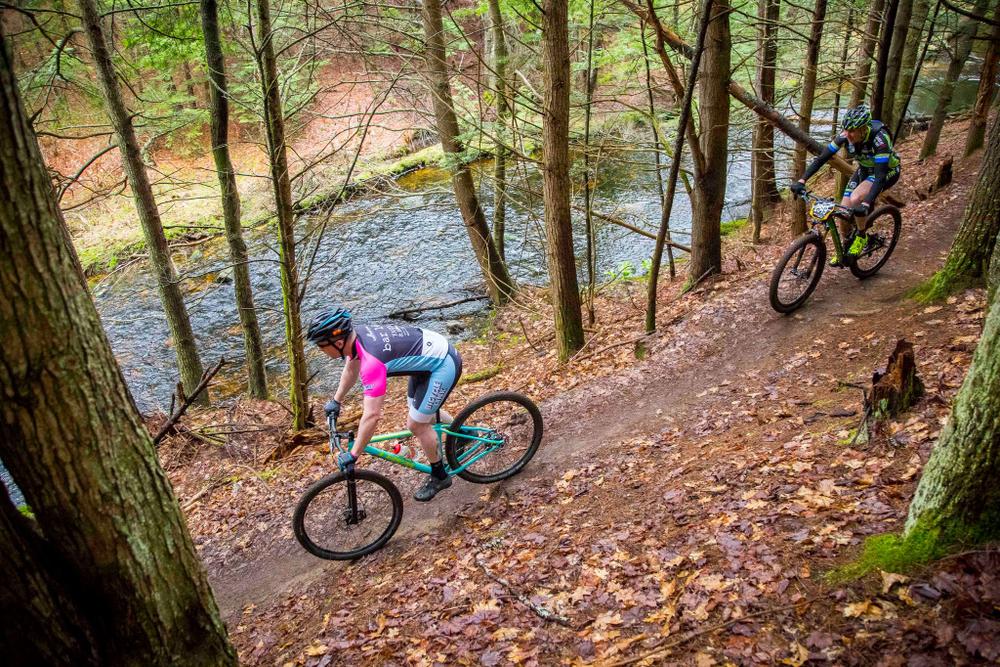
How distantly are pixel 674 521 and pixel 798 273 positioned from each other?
5.01 m

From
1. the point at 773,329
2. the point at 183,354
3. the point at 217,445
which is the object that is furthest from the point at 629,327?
the point at 183,354

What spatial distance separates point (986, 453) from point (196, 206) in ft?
87.9

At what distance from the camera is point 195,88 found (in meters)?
30.0

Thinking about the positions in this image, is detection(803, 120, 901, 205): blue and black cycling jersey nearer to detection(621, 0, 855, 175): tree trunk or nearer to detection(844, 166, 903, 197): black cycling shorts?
detection(844, 166, 903, 197): black cycling shorts

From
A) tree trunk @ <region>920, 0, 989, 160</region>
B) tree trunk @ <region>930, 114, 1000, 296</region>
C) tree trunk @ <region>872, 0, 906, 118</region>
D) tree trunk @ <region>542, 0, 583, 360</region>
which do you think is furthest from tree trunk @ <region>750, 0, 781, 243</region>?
tree trunk @ <region>930, 114, 1000, 296</region>

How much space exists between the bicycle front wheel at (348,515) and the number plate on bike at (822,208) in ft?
21.6

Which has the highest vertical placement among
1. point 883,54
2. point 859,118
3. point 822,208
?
point 883,54

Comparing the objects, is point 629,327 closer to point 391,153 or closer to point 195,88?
point 391,153

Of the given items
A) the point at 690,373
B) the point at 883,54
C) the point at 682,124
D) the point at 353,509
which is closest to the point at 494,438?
the point at 353,509

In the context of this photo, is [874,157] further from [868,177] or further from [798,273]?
[798,273]

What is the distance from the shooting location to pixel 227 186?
1025 centimetres

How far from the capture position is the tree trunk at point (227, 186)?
30.9 feet

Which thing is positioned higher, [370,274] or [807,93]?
[807,93]

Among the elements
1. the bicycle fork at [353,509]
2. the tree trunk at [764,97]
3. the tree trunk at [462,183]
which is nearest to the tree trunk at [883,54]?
the tree trunk at [764,97]
